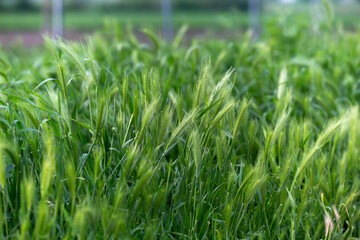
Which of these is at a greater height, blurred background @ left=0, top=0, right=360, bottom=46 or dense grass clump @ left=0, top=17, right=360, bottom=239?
dense grass clump @ left=0, top=17, right=360, bottom=239

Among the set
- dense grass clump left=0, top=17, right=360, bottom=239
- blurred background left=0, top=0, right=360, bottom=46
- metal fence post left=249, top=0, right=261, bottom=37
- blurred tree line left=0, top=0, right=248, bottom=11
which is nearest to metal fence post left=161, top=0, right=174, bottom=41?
metal fence post left=249, top=0, right=261, bottom=37

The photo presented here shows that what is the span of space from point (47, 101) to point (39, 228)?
0.46 meters

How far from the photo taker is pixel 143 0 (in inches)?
531

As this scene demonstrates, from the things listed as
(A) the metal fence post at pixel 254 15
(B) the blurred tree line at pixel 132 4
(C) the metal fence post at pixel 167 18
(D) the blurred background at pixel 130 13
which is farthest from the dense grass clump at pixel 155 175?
(B) the blurred tree line at pixel 132 4

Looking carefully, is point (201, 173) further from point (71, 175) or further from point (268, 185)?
point (71, 175)

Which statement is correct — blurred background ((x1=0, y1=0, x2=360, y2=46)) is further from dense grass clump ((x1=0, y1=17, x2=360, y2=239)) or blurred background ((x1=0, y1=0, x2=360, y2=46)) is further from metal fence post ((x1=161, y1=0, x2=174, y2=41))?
dense grass clump ((x1=0, y1=17, x2=360, y2=239))

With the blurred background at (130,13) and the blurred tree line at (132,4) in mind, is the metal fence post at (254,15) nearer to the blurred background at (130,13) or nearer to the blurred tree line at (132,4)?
the blurred background at (130,13)

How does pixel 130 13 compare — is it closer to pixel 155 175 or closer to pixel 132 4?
pixel 132 4

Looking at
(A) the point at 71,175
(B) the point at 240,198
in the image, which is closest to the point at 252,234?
(B) the point at 240,198

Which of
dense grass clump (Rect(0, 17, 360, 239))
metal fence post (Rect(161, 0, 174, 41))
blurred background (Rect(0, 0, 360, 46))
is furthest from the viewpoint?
blurred background (Rect(0, 0, 360, 46))

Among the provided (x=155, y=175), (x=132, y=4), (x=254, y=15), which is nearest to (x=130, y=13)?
(x=132, y=4)

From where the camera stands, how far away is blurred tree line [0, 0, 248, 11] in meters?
12.9

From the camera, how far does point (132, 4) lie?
521 inches

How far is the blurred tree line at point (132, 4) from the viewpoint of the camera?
42.3ft
